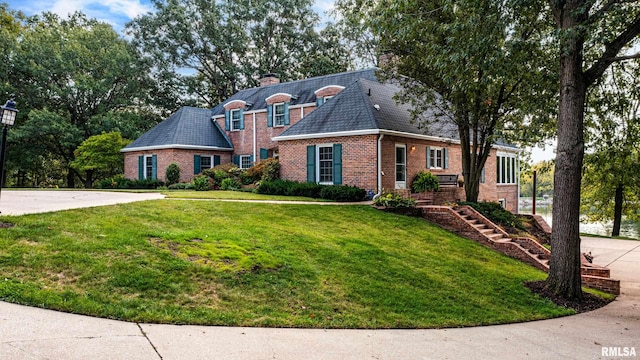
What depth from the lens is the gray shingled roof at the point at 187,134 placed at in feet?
84.9

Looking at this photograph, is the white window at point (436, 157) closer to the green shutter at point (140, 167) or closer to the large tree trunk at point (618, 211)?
the large tree trunk at point (618, 211)

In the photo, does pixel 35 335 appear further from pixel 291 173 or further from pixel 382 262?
pixel 291 173

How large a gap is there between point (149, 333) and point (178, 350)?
629mm

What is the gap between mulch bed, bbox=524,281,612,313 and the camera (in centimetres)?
866

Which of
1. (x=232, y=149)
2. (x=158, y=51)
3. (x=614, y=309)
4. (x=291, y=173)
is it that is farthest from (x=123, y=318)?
(x=158, y=51)

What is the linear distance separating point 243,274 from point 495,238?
9787mm

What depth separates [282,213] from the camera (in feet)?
42.6

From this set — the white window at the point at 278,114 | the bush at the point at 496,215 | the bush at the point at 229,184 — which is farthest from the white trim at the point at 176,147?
the bush at the point at 496,215

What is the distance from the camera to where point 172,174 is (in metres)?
25.0

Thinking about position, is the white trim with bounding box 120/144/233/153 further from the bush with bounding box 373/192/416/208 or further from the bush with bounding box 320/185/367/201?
the bush with bounding box 373/192/416/208

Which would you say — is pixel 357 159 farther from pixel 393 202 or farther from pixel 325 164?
pixel 393 202

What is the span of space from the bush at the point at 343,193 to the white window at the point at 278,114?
8865 mm

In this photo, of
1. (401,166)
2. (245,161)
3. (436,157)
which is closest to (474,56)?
(401,166)

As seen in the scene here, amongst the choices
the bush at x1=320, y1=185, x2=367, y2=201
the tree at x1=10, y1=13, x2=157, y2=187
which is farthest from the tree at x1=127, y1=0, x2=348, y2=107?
the bush at x1=320, y1=185, x2=367, y2=201
